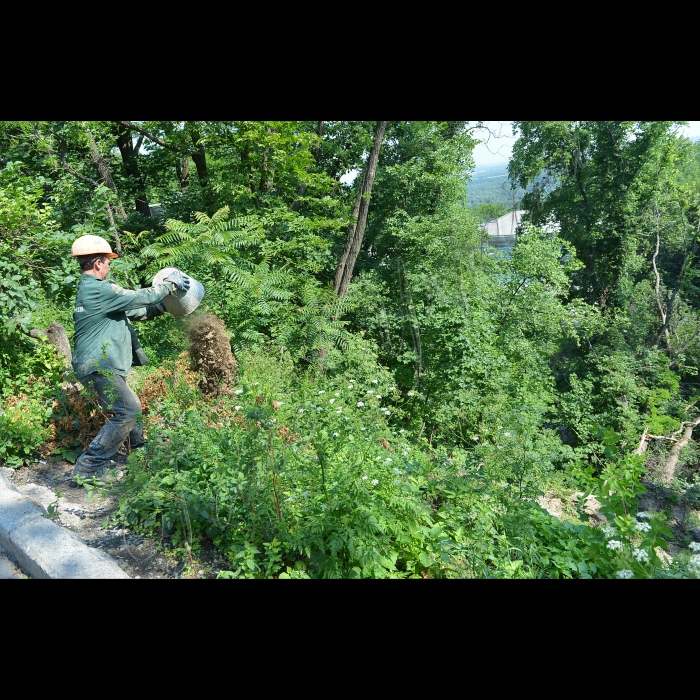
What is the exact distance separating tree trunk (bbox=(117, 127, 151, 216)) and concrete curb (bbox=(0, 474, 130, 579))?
30.4ft

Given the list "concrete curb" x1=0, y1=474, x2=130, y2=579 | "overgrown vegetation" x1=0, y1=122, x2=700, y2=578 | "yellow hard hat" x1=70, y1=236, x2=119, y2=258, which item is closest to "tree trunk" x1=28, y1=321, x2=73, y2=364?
"overgrown vegetation" x1=0, y1=122, x2=700, y2=578

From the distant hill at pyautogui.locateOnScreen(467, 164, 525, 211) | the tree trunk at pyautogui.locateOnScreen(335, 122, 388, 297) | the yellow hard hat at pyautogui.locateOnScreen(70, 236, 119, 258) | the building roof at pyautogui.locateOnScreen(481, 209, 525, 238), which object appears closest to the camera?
the yellow hard hat at pyautogui.locateOnScreen(70, 236, 119, 258)

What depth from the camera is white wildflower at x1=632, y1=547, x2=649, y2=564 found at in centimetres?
275

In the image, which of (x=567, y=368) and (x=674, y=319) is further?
(x=567, y=368)

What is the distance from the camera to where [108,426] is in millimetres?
3789

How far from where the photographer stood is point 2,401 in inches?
182

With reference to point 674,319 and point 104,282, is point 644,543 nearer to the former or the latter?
point 104,282

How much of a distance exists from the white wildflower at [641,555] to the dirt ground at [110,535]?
2.30 m

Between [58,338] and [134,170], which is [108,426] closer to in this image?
[58,338]

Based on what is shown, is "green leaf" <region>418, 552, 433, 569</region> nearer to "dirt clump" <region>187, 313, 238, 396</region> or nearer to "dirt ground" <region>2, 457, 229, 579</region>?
"dirt ground" <region>2, 457, 229, 579</region>

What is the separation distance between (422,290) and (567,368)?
5.79 meters

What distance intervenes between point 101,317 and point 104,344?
0.23 m

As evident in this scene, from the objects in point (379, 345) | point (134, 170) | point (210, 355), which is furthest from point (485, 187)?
point (210, 355)

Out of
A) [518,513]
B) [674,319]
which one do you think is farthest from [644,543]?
[674,319]
